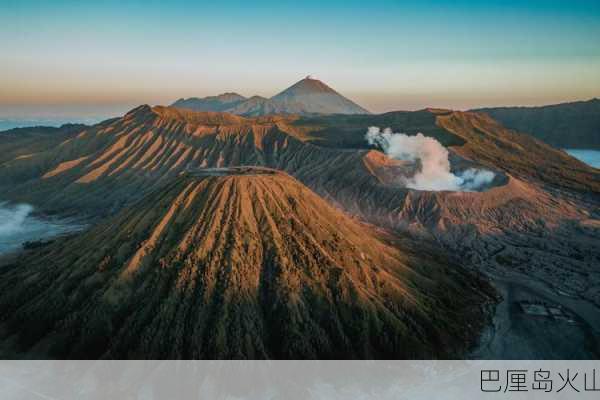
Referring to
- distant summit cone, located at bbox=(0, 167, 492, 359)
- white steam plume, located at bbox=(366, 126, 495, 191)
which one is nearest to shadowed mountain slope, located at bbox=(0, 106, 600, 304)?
white steam plume, located at bbox=(366, 126, 495, 191)

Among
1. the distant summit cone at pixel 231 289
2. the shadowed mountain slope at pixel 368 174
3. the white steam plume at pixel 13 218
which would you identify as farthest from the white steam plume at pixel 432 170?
the white steam plume at pixel 13 218

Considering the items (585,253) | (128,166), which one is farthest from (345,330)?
(128,166)

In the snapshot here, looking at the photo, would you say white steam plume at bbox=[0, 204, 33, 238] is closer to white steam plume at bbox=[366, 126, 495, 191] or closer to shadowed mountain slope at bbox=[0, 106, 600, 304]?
shadowed mountain slope at bbox=[0, 106, 600, 304]

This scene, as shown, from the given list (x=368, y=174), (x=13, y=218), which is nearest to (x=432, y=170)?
(x=368, y=174)

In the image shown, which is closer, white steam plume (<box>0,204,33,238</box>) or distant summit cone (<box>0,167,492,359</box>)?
distant summit cone (<box>0,167,492,359</box>)

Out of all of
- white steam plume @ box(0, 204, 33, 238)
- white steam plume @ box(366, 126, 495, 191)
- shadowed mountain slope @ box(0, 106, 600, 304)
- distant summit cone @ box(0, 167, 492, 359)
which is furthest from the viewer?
white steam plume @ box(366, 126, 495, 191)

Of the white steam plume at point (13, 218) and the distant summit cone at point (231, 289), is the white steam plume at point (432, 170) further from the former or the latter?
the white steam plume at point (13, 218)
